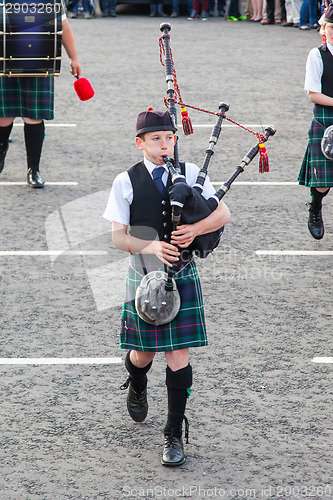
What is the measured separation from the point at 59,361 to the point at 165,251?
132 cm

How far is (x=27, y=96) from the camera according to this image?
675 centimetres

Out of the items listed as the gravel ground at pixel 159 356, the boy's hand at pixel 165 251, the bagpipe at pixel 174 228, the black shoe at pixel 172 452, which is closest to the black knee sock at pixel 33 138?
the gravel ground at pixel 159 356

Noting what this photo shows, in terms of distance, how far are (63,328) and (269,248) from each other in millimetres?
1859

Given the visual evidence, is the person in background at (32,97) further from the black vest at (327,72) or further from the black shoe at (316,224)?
the black shoe at (316,224)

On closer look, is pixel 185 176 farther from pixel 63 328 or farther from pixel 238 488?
pixel 63 328

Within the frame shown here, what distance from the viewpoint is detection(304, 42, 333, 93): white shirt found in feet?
18.1

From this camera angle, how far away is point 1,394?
12.8ft

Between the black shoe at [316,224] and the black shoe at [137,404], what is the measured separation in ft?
9.03

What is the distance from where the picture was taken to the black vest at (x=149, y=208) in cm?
328

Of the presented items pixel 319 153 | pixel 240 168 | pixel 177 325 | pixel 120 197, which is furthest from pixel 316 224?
pixel 120 197

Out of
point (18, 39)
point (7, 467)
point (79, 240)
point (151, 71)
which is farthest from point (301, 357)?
point (151, 71)

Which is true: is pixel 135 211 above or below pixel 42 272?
above

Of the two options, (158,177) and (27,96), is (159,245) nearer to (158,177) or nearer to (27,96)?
(158,177)

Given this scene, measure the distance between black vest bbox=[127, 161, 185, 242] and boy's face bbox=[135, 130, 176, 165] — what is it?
7 cm
